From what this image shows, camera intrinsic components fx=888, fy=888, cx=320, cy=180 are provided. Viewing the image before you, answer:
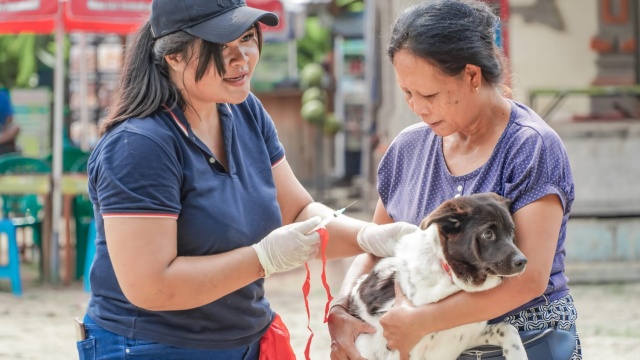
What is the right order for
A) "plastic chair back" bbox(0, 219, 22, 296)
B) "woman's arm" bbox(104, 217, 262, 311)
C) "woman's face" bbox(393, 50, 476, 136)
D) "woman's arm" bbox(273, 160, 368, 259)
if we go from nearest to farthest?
"woman's arm" bbox(104, 217, 262, 311) < "woman's face" bbox(393, 50, 476, 136) < "woman's arm" bbox(273, 160, 368, 259) < "plastic chair back" bbox(0, 219, 22, 296)

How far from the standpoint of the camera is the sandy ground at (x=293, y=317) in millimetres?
7195

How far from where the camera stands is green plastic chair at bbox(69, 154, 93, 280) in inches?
401

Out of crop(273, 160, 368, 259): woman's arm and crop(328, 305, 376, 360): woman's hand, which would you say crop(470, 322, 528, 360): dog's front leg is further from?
crop(273, 160, 368, 259): woman's arm

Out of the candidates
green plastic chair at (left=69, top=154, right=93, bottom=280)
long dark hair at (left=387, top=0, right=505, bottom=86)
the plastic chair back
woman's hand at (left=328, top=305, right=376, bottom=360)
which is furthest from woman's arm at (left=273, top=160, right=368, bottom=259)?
green plastic chair at (left=69, top=154, right=93, bottom=280)

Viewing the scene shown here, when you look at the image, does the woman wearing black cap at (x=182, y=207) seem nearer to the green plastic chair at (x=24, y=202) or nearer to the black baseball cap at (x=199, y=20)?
the black baseball cap at (x=199, y=20)

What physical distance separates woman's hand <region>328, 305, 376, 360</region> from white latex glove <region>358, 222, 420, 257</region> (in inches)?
10.0

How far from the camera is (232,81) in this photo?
9.08ft

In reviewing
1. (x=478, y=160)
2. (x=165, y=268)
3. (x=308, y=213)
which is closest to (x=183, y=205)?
(x=165, y=268)

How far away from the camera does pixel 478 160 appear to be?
2.88 meters

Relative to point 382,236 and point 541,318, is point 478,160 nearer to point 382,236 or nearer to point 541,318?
point 382,236

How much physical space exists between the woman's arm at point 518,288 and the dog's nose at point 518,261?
0.05 m

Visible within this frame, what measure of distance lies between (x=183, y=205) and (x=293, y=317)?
5922 millimetres

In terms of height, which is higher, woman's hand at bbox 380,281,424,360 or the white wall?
the white wall

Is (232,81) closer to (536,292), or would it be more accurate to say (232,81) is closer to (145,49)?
(145,49)
